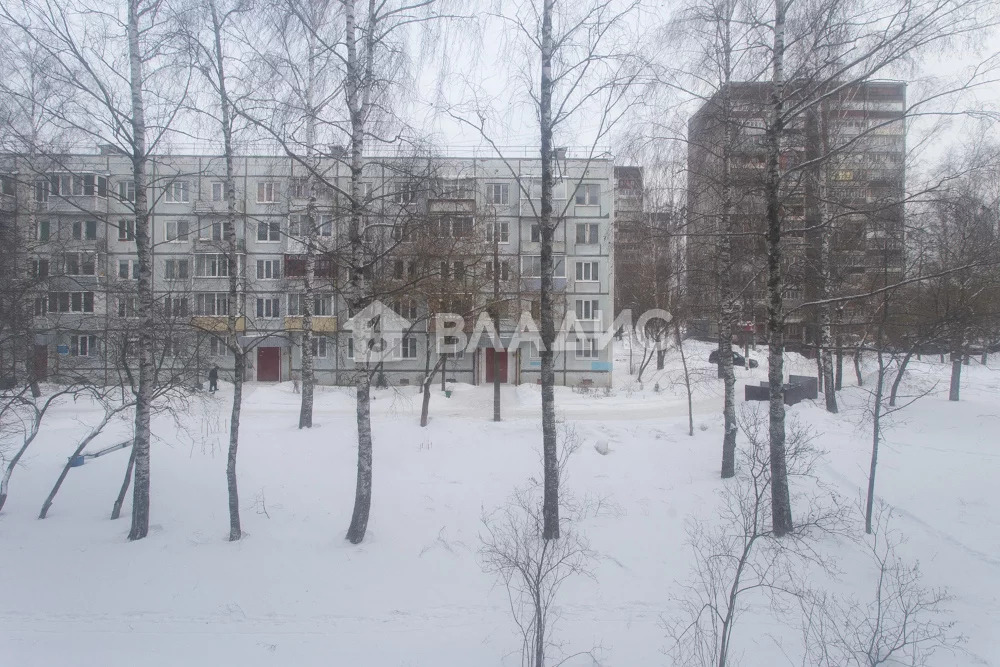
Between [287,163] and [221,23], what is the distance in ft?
7.07

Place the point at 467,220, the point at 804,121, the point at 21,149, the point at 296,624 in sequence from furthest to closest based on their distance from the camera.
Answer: the point at 467,220 → the point at 804,121 → the point at 21,149 → the point at 296,624

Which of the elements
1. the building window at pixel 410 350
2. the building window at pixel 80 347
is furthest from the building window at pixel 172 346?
the building window at pixel 410 350

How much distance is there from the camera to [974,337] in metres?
9.91

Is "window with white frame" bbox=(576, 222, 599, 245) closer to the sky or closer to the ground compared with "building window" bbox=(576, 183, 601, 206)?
closer to the ground

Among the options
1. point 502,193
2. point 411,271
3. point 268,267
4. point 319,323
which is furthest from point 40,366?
point 502,193

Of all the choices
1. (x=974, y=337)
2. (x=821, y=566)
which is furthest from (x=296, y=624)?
(x=974, y=337)

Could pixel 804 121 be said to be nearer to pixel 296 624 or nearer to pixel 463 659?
pixel 463 659

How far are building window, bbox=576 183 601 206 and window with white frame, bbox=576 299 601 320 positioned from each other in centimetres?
483

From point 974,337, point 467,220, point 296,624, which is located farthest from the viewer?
point 467,220

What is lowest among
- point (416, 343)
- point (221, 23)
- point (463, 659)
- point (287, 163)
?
point (463, 659)

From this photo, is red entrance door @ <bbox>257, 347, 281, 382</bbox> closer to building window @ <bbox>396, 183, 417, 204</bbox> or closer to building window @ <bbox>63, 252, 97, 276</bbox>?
building window @ <bbox>63, 252, 97, 276</bbox>

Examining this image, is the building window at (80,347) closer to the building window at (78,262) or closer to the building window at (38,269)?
the building window at (38,269)

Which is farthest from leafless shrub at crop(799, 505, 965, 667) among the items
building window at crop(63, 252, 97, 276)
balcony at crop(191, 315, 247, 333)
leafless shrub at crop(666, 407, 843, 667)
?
building window at crop(63, 252, 97, 276)

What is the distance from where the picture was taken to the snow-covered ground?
5.38 metres
